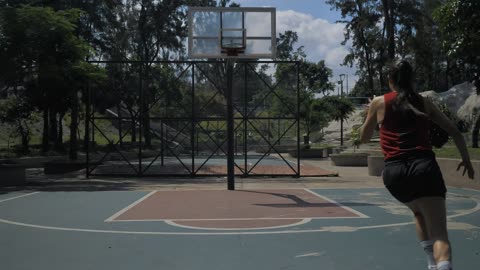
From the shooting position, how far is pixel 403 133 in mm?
4031

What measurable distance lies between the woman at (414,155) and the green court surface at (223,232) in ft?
6.85

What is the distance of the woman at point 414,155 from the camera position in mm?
3848

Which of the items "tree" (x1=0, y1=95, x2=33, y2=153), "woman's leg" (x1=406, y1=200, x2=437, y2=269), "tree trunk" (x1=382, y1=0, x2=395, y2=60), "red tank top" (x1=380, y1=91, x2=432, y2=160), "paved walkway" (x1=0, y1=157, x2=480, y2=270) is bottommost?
"paved walkway" (x1=0, y1=157, x2=480, y2=270)

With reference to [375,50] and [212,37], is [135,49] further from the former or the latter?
[212,37]

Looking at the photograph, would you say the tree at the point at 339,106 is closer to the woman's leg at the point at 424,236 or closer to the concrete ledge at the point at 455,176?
the concrete ledge at the point at 455,176

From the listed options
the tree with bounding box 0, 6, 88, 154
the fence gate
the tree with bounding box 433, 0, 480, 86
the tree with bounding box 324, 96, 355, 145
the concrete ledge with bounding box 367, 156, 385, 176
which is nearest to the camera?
the tree with bounding box 433, 0, 480, 86

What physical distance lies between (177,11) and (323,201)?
104 ft

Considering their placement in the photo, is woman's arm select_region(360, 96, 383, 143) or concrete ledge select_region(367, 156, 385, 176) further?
concrete ledge select_region(367, 156, 385, 176)

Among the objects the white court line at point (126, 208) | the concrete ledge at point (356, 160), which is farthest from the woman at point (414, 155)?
the concrete ledge at point (356, 160)

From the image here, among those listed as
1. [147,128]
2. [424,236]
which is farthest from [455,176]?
[147,128]

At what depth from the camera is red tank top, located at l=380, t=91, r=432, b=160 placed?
13.1 feet

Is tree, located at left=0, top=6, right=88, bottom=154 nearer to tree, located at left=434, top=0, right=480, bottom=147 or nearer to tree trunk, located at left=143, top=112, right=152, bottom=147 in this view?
tree trunk, located at left=143, top=112, right=152, bottom=147

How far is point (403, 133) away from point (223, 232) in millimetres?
4691

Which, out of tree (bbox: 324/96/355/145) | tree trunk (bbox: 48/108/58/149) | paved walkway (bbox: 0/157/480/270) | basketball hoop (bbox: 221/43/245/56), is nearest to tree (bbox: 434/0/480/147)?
paved walkway (bbox: 0/157/480/270)
